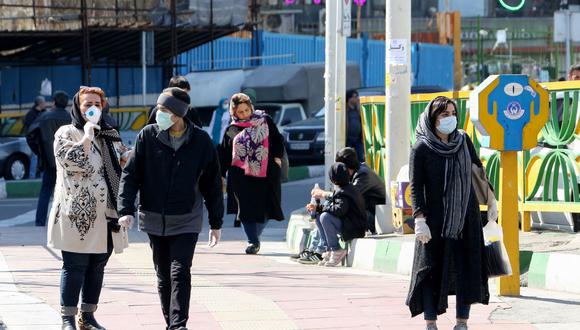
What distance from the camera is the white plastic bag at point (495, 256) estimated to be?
8.34m

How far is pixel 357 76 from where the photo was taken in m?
35.6

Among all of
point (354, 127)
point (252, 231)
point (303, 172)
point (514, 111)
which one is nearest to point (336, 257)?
point (252, 231)

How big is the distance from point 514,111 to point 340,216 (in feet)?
11.1

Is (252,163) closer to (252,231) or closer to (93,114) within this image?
(252,231)

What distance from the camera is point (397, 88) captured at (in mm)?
13430

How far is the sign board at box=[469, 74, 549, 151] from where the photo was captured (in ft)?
31.9

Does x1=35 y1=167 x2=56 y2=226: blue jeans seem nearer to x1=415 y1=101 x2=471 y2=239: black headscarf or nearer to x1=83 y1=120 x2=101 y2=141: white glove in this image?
x1=83 y1=120 x2=101 y2=141: white glove

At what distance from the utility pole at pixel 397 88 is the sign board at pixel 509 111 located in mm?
3575

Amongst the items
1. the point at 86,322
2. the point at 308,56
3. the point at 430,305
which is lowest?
the point at 86,322

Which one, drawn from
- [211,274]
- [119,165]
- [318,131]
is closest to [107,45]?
[318,131]

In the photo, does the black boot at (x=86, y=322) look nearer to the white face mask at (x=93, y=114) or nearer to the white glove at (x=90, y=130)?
the white glove at (x=90, y=130)

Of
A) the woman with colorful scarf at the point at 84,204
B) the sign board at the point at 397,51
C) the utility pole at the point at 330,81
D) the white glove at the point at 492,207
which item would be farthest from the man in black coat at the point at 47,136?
the white glove at the point at 492,207

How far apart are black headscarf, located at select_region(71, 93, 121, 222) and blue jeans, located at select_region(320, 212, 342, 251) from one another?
461 centimetres

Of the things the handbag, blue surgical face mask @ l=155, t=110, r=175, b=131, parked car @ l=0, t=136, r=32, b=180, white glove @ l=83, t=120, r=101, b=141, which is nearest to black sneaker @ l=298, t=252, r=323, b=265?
the handbag
